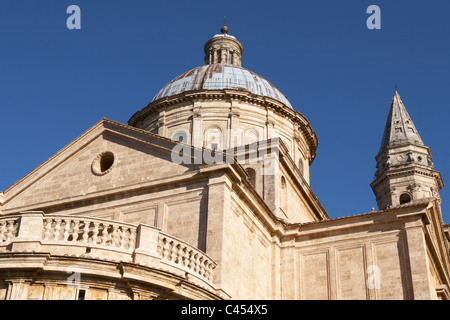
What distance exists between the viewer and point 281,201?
25672 millimetres

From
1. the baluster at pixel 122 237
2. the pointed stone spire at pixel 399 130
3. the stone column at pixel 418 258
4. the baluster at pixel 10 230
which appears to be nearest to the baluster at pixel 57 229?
the baluster at pixel 10 230

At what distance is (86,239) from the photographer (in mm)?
14977

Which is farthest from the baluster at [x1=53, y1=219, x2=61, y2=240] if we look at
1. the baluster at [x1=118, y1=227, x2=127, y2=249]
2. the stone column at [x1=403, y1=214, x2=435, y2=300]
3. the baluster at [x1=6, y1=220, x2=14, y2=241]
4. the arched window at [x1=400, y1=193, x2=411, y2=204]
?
the arched window at [x1=400, y1=193, x2=411, y2=204]

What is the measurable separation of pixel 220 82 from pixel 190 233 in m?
16.4

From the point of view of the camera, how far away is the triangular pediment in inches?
837

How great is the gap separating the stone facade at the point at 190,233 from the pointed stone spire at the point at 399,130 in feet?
47.7

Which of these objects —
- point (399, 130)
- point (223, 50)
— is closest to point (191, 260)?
point (223, 50)

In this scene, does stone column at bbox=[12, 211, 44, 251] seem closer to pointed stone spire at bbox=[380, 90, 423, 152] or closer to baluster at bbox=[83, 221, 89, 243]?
baluster at bbox=[83, 221, 89, 243]

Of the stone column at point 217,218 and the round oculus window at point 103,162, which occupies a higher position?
the round oculus window at point 103,162

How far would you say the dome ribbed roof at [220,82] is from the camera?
34.5 meters

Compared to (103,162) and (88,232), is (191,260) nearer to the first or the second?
(88,232)

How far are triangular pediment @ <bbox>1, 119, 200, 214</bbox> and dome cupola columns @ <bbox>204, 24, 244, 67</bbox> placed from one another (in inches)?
700

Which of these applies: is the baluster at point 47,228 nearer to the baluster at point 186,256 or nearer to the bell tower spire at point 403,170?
the baluster at point 186,256
